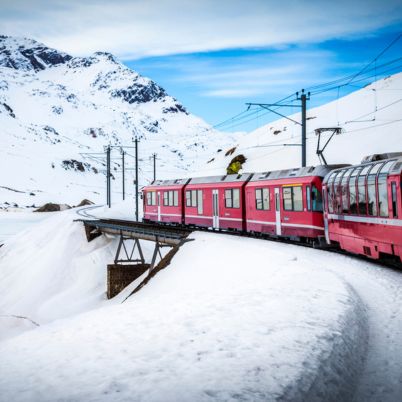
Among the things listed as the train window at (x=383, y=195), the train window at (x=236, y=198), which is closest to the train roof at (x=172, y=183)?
the train window at (x=236, y=198)

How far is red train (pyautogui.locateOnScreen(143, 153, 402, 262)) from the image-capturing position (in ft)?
46.9

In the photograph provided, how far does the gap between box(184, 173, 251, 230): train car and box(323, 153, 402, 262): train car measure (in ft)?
25.8

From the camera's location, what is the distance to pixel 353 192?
647 inches

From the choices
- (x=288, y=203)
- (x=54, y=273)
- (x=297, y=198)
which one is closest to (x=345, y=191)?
(x=297, y=198)

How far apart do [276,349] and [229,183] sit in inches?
791

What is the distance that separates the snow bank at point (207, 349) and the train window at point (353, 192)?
3852 mm

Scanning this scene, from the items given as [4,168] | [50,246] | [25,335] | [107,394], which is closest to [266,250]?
[25,335]

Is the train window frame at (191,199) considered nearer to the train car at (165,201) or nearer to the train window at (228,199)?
the train car at (165,201)

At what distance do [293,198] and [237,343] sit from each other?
14241 mm

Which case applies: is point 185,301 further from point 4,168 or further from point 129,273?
point 4,168

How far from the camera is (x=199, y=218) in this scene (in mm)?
30406

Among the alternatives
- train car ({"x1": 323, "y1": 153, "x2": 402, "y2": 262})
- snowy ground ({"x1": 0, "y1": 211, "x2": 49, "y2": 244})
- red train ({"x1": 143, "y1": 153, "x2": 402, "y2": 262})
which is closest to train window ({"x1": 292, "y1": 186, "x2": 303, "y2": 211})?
red train ({"x1": 143, "y1": 153, "x2": 402, "y2": 262})

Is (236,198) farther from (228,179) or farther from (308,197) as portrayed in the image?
(308,197)

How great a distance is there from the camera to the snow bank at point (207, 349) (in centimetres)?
634
